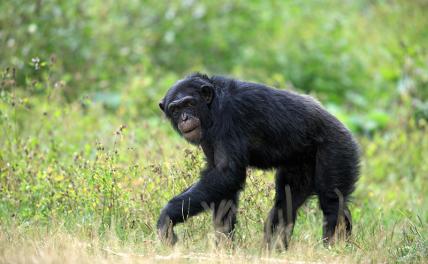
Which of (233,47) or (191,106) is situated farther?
(233,47)

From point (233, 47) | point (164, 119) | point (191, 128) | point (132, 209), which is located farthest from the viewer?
point (233, 47)

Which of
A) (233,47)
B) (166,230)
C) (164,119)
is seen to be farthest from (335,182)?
(233,47)

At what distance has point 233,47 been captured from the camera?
16031 millimetres

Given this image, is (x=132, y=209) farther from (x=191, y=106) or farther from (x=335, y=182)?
(x=335, y=182)

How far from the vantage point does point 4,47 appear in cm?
1174

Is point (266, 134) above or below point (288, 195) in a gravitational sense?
above

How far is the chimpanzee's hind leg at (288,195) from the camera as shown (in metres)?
7.02

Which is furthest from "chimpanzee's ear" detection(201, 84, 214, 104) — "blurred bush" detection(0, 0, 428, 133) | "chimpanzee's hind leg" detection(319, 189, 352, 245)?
"blurred bush" detection(0, 0, 428, 133)

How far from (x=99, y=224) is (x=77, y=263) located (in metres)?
1.48

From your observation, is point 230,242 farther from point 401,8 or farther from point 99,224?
point 401,8

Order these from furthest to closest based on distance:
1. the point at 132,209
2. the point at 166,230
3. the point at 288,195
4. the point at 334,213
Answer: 1. the point at 132,209
2. the point at 288,195
3. the point at 334,213
4. the point at 166,230

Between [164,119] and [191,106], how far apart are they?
784mm

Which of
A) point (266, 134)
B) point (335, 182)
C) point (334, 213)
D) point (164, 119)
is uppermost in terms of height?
point (164, 119)

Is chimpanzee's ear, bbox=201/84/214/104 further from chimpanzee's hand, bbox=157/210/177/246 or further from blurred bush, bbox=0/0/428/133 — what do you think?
blurred bush, bbox=0/0/428/133
